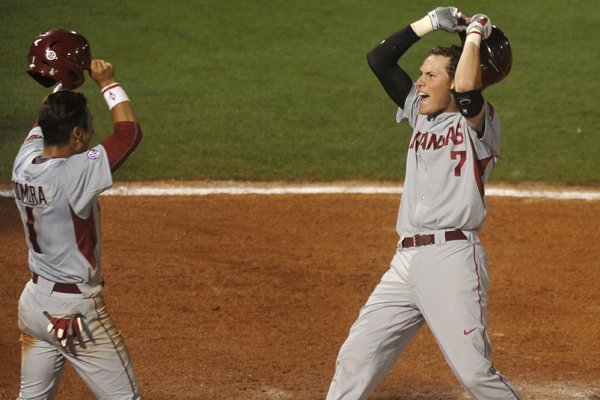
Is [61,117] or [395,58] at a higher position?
[395,58]

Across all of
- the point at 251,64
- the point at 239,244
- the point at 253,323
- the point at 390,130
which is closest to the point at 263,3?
the point at 251,64

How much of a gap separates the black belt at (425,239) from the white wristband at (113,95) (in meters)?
1.56

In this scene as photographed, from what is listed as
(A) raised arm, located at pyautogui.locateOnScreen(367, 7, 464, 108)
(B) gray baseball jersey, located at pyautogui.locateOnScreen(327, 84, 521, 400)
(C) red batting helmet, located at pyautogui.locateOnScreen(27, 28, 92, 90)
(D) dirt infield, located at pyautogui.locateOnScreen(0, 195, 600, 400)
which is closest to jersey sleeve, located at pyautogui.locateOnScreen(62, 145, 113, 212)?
(C) red batting helmet, located at pyautogui.locateOnScreen(27, 28, 92, 90)

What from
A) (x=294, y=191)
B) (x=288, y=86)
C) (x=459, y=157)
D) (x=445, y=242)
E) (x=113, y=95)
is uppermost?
(x=113, y=95)

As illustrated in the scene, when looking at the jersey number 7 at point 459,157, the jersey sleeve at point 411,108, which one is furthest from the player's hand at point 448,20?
the jersey number 7 at point 459,157

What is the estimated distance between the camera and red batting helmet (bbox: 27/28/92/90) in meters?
5.21

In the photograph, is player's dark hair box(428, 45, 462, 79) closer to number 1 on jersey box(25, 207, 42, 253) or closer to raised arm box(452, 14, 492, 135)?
raised arm box(452, 14, 492, 135)

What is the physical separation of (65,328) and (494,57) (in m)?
2.44

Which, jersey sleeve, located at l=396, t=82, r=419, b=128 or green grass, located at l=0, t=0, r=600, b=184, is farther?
green grass, located at l=0, t=0, r=600, b=184

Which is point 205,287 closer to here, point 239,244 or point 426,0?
point 239,244

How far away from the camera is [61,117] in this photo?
5.08 meters

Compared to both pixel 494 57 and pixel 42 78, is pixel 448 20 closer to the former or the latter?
pixel 494 57

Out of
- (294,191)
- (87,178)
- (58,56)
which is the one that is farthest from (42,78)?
(294,191)

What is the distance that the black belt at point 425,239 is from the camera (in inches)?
211
